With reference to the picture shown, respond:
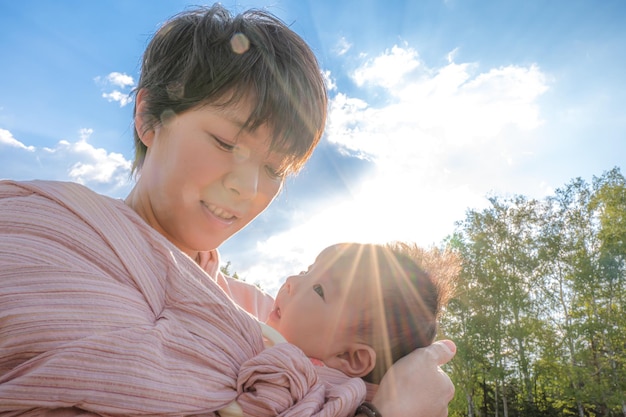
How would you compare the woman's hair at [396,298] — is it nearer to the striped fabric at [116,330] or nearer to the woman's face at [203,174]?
the striped fabric at [116,330]

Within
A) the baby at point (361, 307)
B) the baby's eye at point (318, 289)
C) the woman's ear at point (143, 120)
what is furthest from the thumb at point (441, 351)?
the woman's ear at point (143, 120)

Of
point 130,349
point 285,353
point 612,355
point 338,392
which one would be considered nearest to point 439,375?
point 338,392

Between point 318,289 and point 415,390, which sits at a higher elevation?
point 318,289

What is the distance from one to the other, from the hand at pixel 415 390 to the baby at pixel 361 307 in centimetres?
26

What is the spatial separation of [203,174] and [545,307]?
86.7ft

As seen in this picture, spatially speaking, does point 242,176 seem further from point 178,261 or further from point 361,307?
point 361,307

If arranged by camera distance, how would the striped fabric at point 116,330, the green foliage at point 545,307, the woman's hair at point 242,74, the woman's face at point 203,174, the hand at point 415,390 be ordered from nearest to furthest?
1. the striped fabric at point 116,330
2. the hand at point 415,390
3. the woman's face at point 203,174
4. the woman's hair at point 242,74
5. the green foliage at point 545,307

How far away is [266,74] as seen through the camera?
1.97 m

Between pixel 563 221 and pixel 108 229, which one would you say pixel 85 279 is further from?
pixel 563 221

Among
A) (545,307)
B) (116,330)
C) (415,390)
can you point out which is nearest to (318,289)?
(415,390)

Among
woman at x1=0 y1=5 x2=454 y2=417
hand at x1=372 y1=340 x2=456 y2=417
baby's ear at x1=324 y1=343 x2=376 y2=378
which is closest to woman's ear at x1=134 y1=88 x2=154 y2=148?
woman at x1=0 y1=5 x2=454 y2=417

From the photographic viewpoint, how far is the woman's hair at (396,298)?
207 cm

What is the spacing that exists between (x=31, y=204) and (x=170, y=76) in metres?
0.93

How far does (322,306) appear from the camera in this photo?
2127mm
